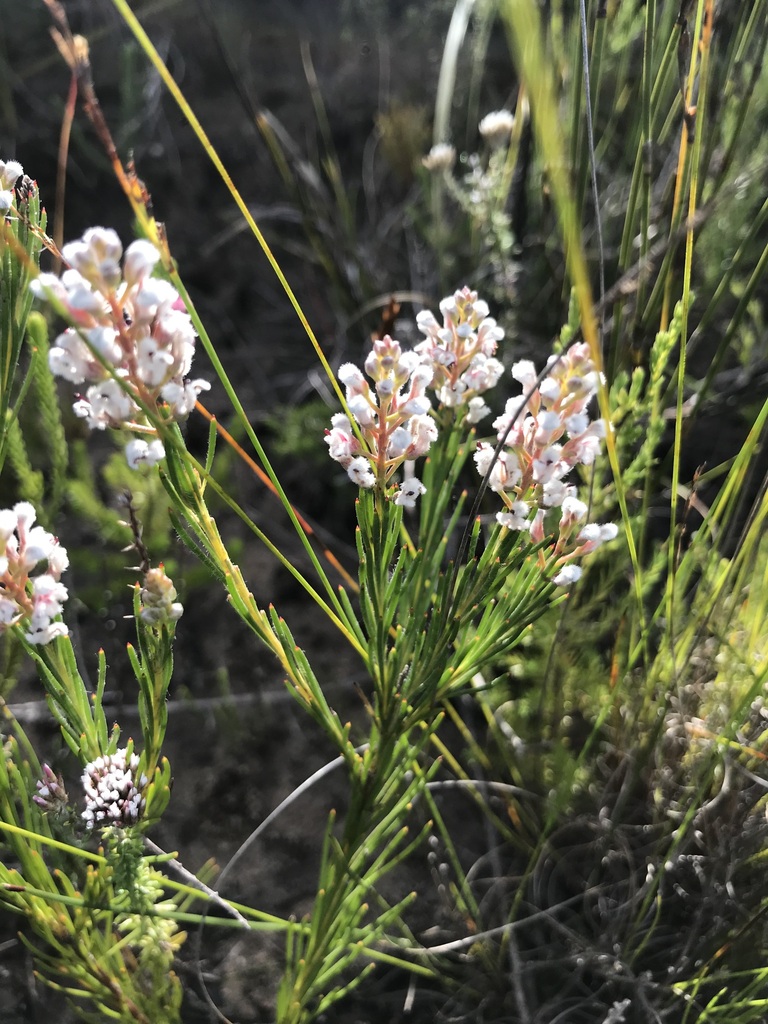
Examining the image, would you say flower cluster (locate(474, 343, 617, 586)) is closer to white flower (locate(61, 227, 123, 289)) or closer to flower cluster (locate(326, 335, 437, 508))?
flower cluster (locate(326, 335, 437, 508))

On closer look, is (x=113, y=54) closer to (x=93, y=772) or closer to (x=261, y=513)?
(x=261, y=513)


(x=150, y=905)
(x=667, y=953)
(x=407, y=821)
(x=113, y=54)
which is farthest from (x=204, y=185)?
(x=667, y=953)

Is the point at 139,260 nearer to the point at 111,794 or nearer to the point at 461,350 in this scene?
the point at 461,350

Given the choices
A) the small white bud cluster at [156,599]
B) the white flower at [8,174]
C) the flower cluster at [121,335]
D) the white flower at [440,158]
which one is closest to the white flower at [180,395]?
the flower cluster at [121,335]

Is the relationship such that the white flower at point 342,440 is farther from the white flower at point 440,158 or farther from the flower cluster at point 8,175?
the white flower at point 440,158

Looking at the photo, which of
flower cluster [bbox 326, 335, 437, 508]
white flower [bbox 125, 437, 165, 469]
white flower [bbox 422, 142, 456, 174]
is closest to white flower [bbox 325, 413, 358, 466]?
flower cluster [bbox 326, 335, 437, 508]
